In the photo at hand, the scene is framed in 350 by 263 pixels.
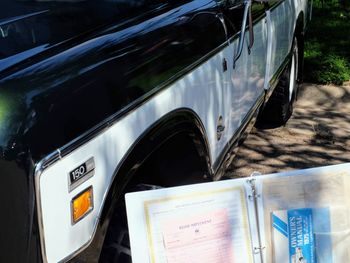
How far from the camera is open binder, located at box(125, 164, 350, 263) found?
2115 mm

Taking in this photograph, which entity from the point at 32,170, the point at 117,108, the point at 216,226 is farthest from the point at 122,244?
the point at 32,170

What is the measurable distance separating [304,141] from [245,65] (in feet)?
7.12

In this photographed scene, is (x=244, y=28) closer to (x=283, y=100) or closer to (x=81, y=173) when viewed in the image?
(x=81, y=173)

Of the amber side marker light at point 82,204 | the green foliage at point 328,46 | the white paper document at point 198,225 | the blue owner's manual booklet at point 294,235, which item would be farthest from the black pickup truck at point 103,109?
the green foliage at point 328,46

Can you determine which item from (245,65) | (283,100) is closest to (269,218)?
(245,65)

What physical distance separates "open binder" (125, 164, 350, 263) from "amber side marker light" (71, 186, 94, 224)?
356 millimetres

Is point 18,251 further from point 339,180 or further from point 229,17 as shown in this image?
point 229,17

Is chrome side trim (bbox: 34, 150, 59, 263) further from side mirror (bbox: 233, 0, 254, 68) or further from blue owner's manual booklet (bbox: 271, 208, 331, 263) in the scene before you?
side mirror (bbox: 233, 0, 254, 68)

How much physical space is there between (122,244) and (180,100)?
69 centimetres

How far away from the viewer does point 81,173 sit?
71.4 inches

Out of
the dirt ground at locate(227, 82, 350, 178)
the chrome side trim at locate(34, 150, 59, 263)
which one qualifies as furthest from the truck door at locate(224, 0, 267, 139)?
the chrome side trim at locate(34, 150, 59, 263)

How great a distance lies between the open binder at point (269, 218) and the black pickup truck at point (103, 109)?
289 millimetres

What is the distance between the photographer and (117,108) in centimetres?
201

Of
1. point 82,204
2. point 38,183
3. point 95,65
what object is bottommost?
point 82,204
